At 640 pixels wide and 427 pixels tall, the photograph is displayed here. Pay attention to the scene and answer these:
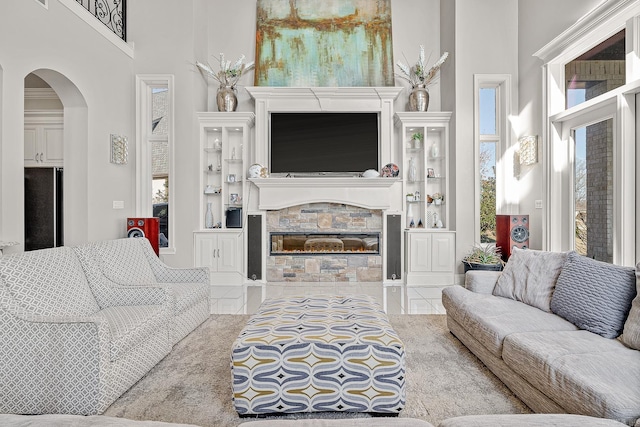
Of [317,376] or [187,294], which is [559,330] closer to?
[317,376]

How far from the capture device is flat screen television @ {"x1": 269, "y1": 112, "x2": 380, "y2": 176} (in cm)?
586

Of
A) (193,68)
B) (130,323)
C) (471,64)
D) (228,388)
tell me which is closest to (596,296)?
(228,388)

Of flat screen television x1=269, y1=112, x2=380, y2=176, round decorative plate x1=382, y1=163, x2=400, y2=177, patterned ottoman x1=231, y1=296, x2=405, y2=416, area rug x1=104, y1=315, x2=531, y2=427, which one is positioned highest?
flat screen television x1=269, y1=112, x2=380, y2=176

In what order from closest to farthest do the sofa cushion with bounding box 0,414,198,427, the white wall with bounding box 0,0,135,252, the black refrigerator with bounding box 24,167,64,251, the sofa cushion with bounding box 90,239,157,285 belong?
the sofa cushion with bounding box 0,414,198,427, the sofa cushion with bounding box 90,239,157,285, the white wall with bounding box 0,0,135,252, the black refrigerator with bounding box 24,167,64,251

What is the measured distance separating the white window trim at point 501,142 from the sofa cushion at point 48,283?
494 cm

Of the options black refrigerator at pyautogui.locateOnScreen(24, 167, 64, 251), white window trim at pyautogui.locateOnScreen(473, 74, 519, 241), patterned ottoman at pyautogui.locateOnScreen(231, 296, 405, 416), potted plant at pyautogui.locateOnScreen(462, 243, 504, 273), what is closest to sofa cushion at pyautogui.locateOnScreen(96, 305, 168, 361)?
patterned ottoman at pyautogui.locateOnScreen(231, 296, 405, 416)

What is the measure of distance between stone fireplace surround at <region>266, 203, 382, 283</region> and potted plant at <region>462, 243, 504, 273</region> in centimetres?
127

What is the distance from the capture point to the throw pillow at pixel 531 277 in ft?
9.15

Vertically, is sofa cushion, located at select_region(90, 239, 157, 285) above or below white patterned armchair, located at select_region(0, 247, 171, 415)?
above

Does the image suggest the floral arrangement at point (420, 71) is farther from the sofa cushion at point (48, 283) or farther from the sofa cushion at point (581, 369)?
the sofa cushion at point (48, 283)

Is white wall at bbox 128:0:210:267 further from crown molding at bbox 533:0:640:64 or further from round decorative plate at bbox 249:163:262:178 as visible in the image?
crown molding at bbox 533:0:640:64

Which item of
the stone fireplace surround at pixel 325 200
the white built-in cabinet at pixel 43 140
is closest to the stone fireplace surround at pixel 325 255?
the stone fireplace surround at pixel 325 200

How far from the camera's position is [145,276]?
332 centimetres

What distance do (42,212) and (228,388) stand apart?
15.4ft
